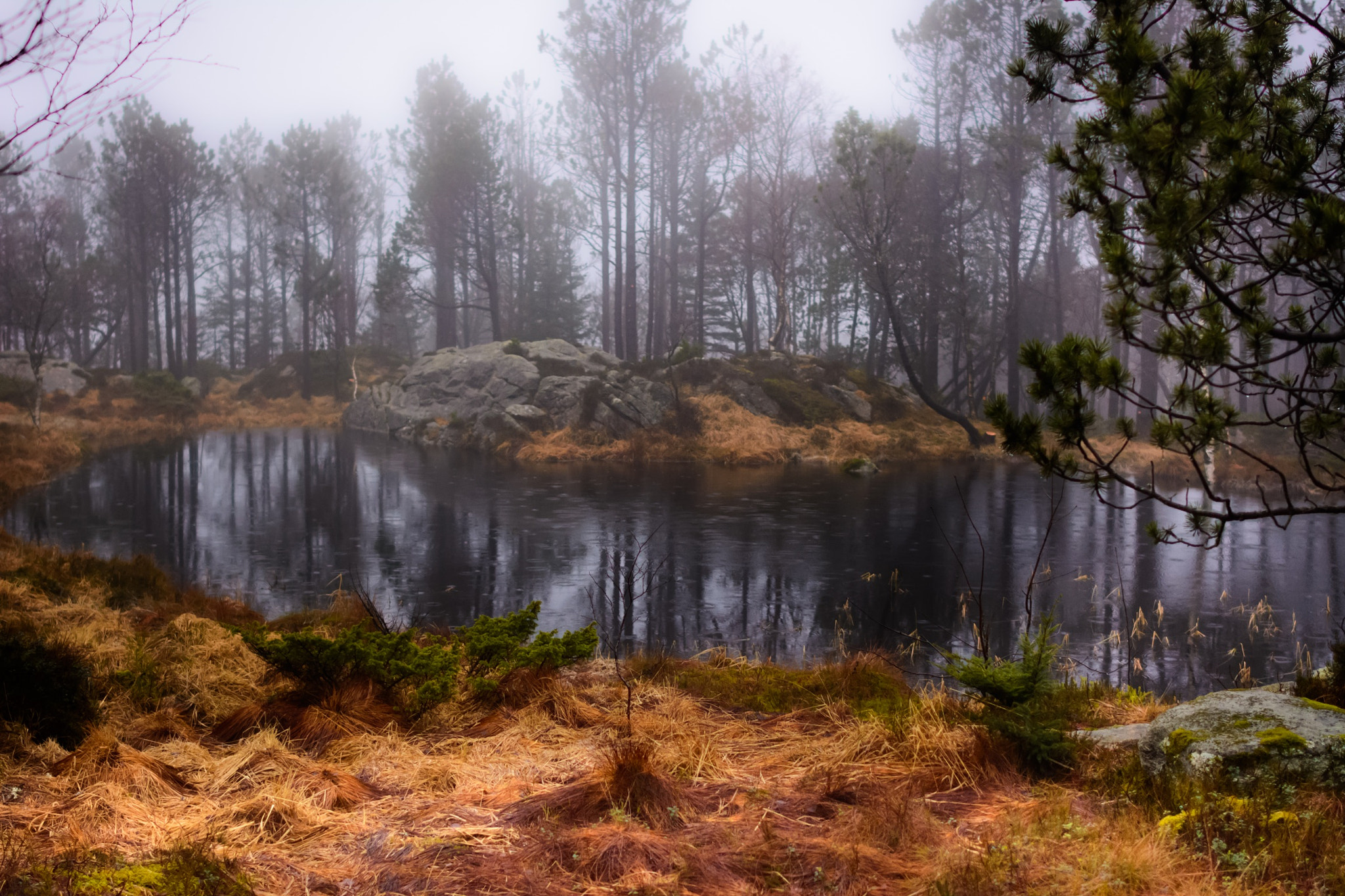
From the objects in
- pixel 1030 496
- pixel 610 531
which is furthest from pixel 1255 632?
pixel 1030 496

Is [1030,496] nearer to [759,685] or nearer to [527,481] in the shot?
[527,481]

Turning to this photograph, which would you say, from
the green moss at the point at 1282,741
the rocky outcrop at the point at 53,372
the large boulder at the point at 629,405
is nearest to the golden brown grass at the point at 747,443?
the large boulder at the point at 629,405

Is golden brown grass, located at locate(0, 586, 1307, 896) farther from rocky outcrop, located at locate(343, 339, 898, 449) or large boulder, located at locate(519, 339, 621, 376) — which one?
large boulder, located at locate(519, 339, 621, 376)

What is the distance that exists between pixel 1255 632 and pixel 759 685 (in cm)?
549

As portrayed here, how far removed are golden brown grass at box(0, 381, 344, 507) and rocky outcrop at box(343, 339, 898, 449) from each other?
18.6ft

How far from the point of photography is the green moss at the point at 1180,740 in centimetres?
345

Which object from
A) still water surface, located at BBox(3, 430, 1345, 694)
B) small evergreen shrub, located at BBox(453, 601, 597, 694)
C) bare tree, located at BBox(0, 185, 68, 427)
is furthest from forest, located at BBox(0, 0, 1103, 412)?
small evergreen shrub, located at BBox(453, 601, 597, 694)

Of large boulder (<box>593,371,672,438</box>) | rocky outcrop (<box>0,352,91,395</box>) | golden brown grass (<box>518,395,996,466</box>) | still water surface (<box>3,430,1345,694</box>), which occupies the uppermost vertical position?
rocky outcrop (<box>0,352,91,395</box>)

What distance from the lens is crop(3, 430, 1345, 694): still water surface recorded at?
8.22m

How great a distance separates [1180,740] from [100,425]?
32509 millimetres

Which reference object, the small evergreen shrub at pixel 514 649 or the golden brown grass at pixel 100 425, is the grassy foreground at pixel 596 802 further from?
the golden brown grass at pixel 100 425

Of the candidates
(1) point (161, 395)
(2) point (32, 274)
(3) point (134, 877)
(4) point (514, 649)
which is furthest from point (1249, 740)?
(2) point (32, 274)

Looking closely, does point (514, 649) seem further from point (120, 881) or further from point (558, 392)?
point (558, 392)

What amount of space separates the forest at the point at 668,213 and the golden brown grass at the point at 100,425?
116 inches
